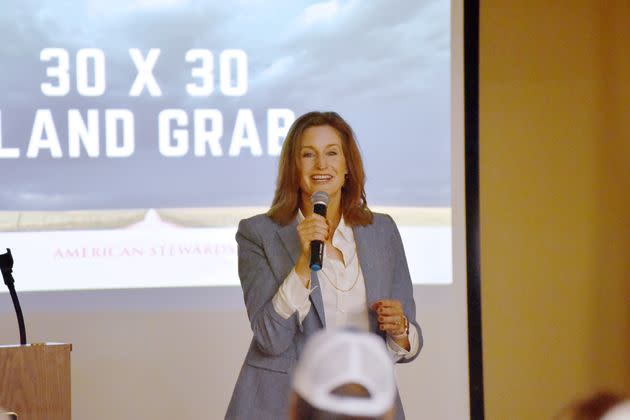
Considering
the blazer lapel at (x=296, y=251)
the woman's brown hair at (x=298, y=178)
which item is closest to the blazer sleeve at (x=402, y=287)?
the woman's brown hair at (x=298, y=178)

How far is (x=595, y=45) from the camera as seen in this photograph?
4.75 meters

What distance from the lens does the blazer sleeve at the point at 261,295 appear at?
2506 millimetres

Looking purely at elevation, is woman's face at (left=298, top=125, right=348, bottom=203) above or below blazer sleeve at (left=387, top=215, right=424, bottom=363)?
above

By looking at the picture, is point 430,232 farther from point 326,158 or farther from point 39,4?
point 39,4

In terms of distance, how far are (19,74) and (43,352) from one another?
1.67 m

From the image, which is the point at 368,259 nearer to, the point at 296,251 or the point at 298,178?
the point at 296,251

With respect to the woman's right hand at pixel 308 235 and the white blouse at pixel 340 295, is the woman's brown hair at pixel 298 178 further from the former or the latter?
the woman's right hand at pixel 308 235

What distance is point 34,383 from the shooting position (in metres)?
2.78

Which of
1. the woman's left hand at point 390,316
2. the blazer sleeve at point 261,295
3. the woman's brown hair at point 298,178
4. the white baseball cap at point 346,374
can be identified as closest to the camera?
the white baseball cap at point 346,374

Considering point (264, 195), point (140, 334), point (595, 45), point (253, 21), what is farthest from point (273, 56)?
point (595, 45)

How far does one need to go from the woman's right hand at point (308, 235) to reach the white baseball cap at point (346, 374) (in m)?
1.52

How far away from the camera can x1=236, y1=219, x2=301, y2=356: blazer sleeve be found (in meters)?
2.51

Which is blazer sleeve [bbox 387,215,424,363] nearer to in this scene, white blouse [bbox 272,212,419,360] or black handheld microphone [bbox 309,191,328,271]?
white blouse [bbox 272,212,419,360]

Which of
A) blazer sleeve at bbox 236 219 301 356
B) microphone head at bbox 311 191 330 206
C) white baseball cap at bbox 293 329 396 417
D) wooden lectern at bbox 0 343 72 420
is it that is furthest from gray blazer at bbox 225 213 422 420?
white baseball cap at bbox 293 329 396 417
